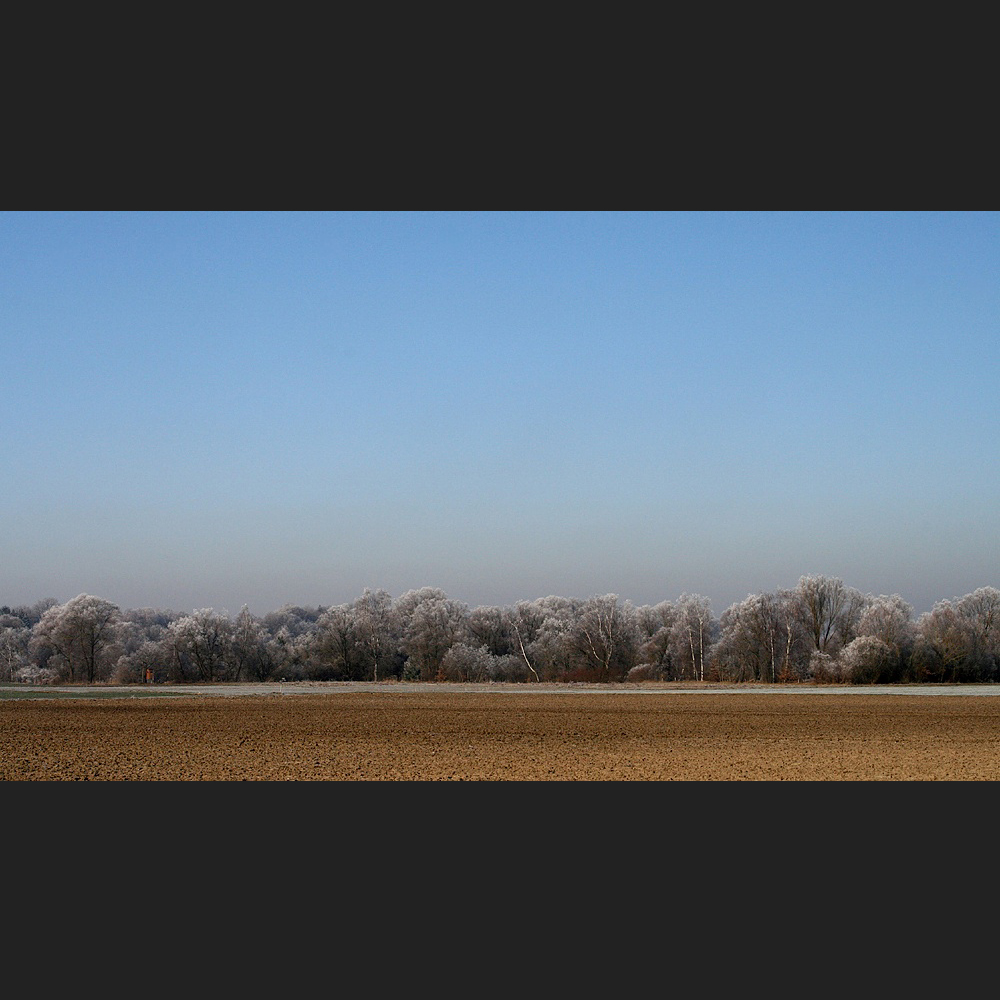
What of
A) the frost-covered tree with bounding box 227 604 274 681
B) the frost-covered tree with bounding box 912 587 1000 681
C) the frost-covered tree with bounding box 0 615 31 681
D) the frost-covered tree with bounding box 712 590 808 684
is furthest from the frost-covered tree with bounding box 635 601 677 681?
the frost-covered tree with bounding box 0 615 31 681

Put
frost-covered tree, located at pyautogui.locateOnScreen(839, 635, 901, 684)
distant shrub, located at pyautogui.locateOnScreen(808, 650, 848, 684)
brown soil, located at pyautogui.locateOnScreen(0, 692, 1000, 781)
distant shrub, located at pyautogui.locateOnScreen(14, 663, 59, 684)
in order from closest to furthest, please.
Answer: brown soil, located at pyautogui.locateOnScreen(0, 692, 1000, 781) < frost-covered tree, located at pyautogui.locateOnScreen(839, 635, 901, 684) < distant shrub, located at pyautogui.locateOnScreen(808, 650, 848, 684) < distant shrub, located at pyautogui.locateOnScreen(14, 663, 59, 684)

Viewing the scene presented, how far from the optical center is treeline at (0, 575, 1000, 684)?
66.9 m

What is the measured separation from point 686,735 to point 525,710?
11197 mm

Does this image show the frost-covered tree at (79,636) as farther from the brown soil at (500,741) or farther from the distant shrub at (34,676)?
the brown soil at (500,741)

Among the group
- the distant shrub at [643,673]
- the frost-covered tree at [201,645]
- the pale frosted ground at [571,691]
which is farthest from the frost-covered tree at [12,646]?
the distant shrub at [643,673]

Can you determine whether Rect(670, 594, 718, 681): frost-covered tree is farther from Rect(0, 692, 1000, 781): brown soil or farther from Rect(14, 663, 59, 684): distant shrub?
Rect(14, 663, 59, 684): distant shrub

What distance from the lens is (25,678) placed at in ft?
208

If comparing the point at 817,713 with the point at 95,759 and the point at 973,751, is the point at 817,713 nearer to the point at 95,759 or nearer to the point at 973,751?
the point at 973,751

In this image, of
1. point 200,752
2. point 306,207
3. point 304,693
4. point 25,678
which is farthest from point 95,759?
point 25,678

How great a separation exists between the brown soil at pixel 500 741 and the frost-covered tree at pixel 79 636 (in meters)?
31.8

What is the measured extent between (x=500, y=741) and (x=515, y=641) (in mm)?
53544

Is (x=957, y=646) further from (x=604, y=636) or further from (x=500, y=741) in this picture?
(x=500, y=741)

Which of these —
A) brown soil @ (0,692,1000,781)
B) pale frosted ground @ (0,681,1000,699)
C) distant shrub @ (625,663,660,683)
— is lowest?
distant shrub @ (625,663,660,683)

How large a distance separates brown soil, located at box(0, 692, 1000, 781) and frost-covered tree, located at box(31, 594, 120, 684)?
31760mm
